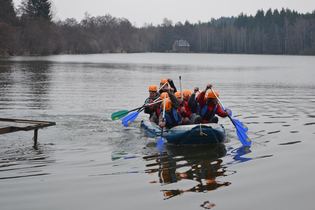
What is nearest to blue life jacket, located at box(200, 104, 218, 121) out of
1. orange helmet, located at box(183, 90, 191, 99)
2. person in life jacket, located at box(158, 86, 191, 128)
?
person in life jacket, located at box(158, 86, 191, 128)

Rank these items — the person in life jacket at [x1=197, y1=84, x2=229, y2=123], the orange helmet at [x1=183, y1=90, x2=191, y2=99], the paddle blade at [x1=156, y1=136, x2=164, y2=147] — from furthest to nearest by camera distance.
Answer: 1. the orange helmet at [x1=183, y1=90, x2=191, y2=99]
2. the person in life jacket at [x1=197, y1=84, x2=229, y2=123]
3. the paddle blade at [x1=156, y1=136, x2=164, y2=147]

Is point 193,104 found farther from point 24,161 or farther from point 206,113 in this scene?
point 24,161

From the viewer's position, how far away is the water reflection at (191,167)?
6.90 metres

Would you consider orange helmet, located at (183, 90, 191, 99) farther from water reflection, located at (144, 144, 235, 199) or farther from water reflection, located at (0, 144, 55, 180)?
water reflection, located at (0, 144, 55, 180)

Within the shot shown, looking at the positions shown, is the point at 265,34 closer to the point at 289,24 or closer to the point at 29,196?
the point at 289,24

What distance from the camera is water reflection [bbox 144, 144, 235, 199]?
22.6 ft

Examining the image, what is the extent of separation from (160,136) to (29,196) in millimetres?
4765

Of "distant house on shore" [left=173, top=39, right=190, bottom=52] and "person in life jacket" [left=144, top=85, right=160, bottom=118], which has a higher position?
"distant house on shore" [left=173, top=39, right=190, bottom=52]

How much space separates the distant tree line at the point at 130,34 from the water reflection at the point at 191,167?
180ft

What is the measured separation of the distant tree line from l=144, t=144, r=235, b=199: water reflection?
5476cm

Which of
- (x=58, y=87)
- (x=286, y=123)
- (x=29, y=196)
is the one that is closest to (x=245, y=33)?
(x=58, y=87)

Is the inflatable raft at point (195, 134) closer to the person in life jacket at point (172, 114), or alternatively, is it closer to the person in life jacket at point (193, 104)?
the person in life jacket at point (172, 114)

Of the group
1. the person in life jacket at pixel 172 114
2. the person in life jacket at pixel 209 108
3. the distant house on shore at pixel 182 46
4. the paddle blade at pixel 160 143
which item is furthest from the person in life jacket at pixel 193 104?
the distant house on shore at pixel 182 46

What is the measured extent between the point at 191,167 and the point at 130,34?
127 metres
